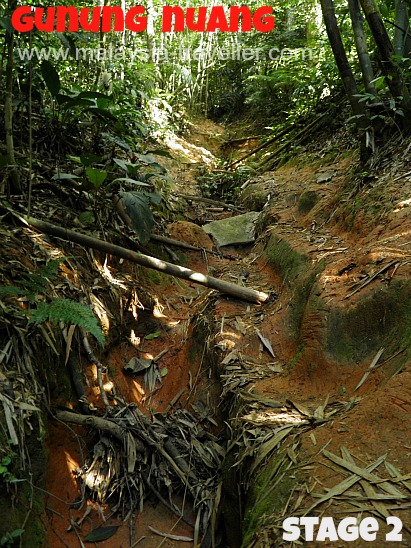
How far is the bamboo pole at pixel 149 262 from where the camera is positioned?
3342 mm

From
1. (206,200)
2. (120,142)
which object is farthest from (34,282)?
(206,200)

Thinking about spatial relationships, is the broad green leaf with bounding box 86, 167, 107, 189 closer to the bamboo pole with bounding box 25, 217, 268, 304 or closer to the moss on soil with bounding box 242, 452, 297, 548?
the bamboo pole with bounding box 25, 217, 268, 304

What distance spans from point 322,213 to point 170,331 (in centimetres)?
204

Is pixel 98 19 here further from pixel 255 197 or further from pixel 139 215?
pixel 139 215

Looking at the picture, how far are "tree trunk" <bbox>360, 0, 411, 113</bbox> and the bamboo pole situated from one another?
88.4 inches

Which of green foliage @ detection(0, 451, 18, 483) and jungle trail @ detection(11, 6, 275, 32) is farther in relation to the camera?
jungle trail @ detection(11, 6, 275, 32)

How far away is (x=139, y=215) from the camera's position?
3902 millimetres

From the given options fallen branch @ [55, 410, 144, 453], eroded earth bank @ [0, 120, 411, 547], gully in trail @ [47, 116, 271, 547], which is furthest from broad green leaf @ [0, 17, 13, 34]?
fallen branch @ [55, 410, 144, 453]

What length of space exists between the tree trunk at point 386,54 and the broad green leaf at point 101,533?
417cm

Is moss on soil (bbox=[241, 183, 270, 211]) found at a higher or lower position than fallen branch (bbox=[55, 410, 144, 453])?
higher

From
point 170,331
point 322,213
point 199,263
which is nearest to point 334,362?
point 170,331

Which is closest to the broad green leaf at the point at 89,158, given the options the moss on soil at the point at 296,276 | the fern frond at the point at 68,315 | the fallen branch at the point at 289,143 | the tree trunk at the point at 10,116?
the tree trunk at the point at 10,116

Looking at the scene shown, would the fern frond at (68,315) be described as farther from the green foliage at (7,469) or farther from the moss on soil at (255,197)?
the moss on soil at (255,197)

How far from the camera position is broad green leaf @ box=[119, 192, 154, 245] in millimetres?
3871
